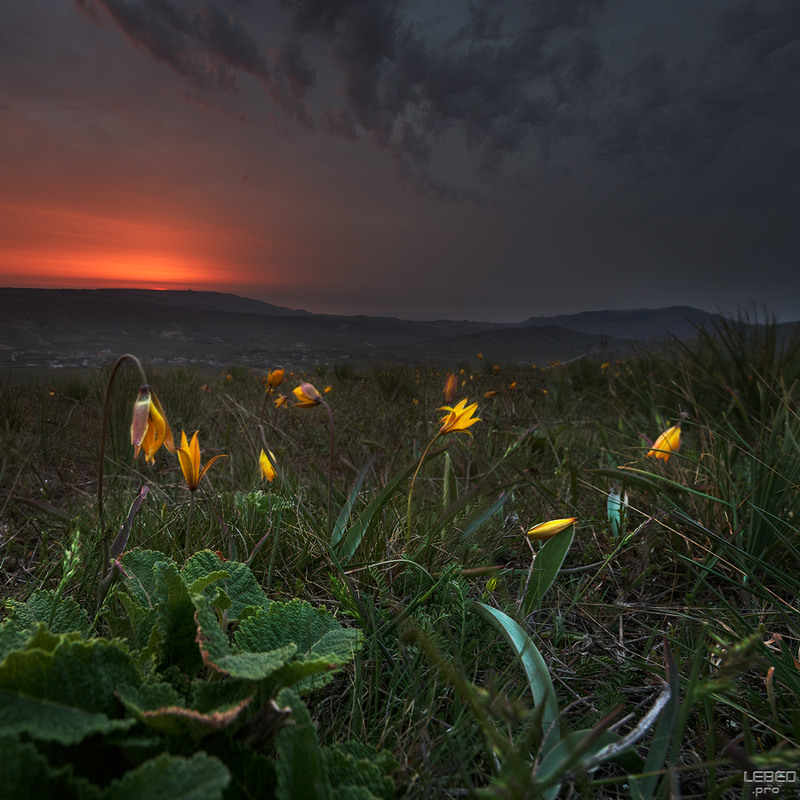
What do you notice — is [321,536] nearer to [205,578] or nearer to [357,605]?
[357,605]

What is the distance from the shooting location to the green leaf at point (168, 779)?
1.73ft

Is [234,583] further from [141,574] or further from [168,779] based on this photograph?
[168,779]

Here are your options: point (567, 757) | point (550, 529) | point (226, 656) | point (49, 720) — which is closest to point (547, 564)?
point (550, 529)

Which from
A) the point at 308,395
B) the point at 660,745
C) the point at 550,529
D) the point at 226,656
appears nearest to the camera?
the point at 226,656

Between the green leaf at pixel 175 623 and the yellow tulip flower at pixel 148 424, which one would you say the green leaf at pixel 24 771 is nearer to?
the green leaf at pixel 175 623

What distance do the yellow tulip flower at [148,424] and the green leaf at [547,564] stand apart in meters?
1.09

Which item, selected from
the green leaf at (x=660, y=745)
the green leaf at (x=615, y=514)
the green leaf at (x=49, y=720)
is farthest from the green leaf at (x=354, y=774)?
the green leaf at (x=615, y=514)

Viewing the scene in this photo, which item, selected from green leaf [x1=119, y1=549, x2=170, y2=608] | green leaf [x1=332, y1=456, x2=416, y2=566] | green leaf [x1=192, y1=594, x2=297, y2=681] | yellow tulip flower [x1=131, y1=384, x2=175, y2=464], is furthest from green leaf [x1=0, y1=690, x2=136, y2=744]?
green leaf [x1=332, y1=456, x2=416, y2=566]

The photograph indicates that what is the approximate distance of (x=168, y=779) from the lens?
0.53m

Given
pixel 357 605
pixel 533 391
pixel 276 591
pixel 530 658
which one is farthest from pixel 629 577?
pixel 533 391

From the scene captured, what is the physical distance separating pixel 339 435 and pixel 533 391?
3.74 m

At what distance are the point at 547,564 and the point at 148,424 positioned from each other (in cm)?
120

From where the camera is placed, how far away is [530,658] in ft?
3.13

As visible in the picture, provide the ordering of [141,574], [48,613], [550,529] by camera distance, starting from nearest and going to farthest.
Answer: [48,613] < [141,574] < [550,529]
